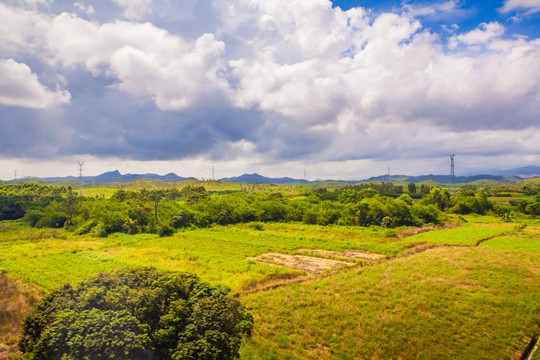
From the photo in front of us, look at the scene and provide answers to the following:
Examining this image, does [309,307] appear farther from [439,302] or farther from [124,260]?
[124,260]

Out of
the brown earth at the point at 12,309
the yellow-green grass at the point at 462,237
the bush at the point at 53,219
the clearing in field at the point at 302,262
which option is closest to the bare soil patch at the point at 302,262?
the clearing in field at the point at 302,262

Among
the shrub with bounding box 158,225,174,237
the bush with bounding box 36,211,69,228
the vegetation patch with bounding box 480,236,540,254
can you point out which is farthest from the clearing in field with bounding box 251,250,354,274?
the bush with bounding box 36,211,69,228

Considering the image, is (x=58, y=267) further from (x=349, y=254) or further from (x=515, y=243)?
(x=515, y=243)

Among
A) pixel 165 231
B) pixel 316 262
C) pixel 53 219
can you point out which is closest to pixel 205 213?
pixel 165 231

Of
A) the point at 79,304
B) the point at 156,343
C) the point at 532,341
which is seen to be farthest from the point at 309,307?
the point at 79,304

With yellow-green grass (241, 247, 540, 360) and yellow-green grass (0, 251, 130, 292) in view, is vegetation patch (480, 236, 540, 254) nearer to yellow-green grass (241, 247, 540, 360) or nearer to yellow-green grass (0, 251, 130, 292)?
yellow-green grass (241, 247, 540, 360)

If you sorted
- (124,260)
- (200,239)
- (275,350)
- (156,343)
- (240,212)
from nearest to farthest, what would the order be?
(156,343), (275,350), (124,260), (200,239), (240,212)
